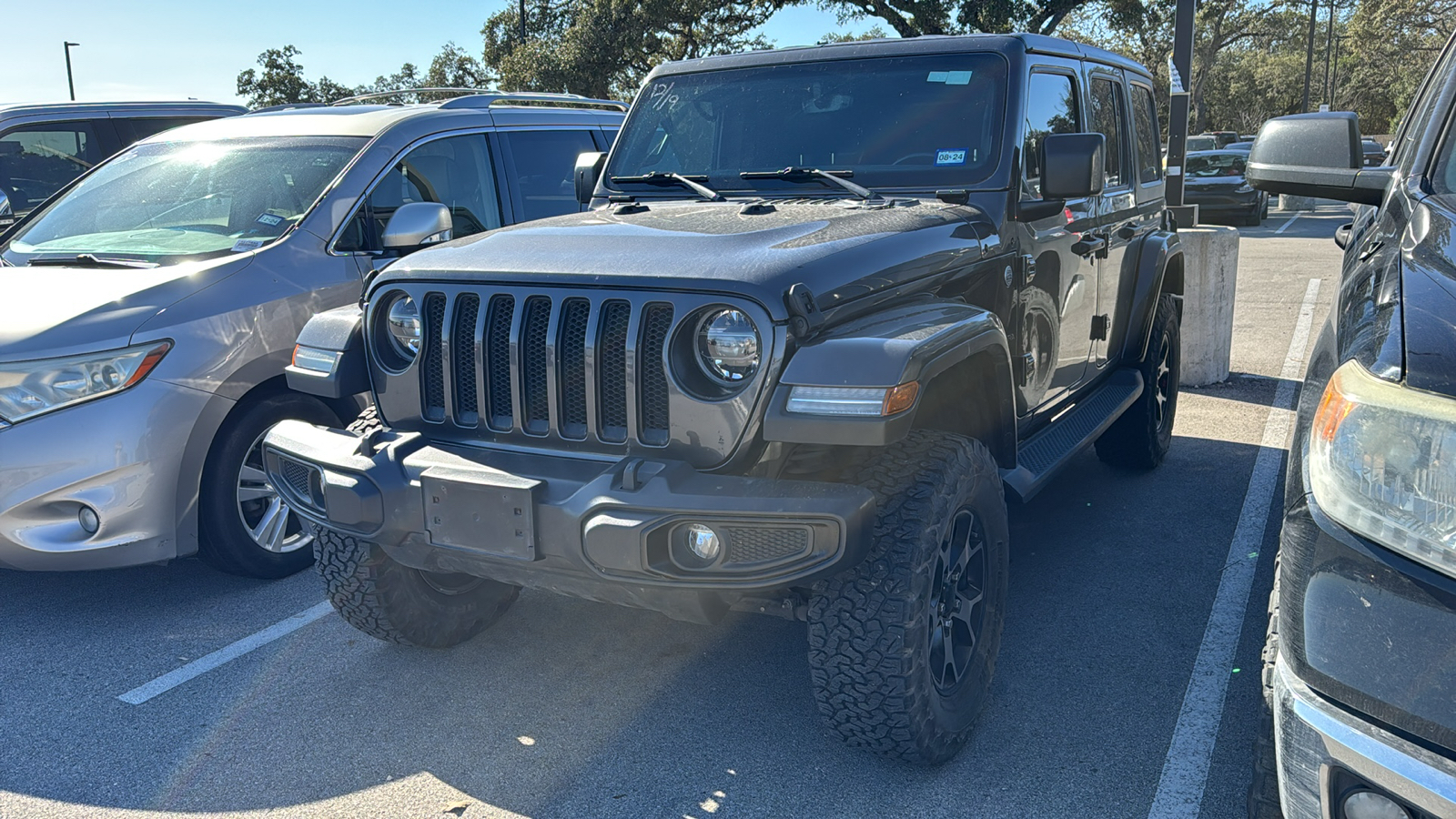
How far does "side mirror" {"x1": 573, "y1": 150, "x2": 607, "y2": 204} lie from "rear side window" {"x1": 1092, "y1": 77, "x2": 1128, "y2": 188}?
2132mm

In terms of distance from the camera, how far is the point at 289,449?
3064 millimetres

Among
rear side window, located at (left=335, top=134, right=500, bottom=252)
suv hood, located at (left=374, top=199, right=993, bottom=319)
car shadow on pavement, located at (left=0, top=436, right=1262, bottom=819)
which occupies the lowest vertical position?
car shadow on pavement, located at (left=0, top=436, right=1262, bottom=819)

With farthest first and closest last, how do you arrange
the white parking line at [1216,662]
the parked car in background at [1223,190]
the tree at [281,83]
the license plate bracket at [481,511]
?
the tree at [281,83], the parked car in background at [1223,190], the white parking line at [1216,662], the license plate bracket at [481,511]

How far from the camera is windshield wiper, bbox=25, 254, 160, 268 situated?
173 inches

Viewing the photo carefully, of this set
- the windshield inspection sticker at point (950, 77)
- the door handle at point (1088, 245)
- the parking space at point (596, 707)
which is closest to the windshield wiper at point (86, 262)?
the parking space at point (596, 707)

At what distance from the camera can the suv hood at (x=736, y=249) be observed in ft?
9.03

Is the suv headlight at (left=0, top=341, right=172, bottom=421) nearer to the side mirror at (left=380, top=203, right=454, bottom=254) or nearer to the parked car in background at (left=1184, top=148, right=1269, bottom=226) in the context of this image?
the side mirror at (left=380, top=203, right=454, bottom=254)

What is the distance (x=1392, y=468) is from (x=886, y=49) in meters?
2.77

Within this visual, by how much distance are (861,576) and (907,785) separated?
0.67 m

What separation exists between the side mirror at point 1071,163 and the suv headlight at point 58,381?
10.5 ft

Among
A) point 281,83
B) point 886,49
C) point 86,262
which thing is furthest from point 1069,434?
point 281,83

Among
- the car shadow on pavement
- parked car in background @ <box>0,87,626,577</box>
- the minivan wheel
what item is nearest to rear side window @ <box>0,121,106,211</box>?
parked car in background @ <box>0,87,626,577</box>

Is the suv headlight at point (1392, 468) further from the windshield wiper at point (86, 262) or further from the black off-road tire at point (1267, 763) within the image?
the windshield wiper at point (86, 262)

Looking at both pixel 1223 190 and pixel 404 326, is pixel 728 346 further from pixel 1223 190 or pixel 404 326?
pixel 1223 190
